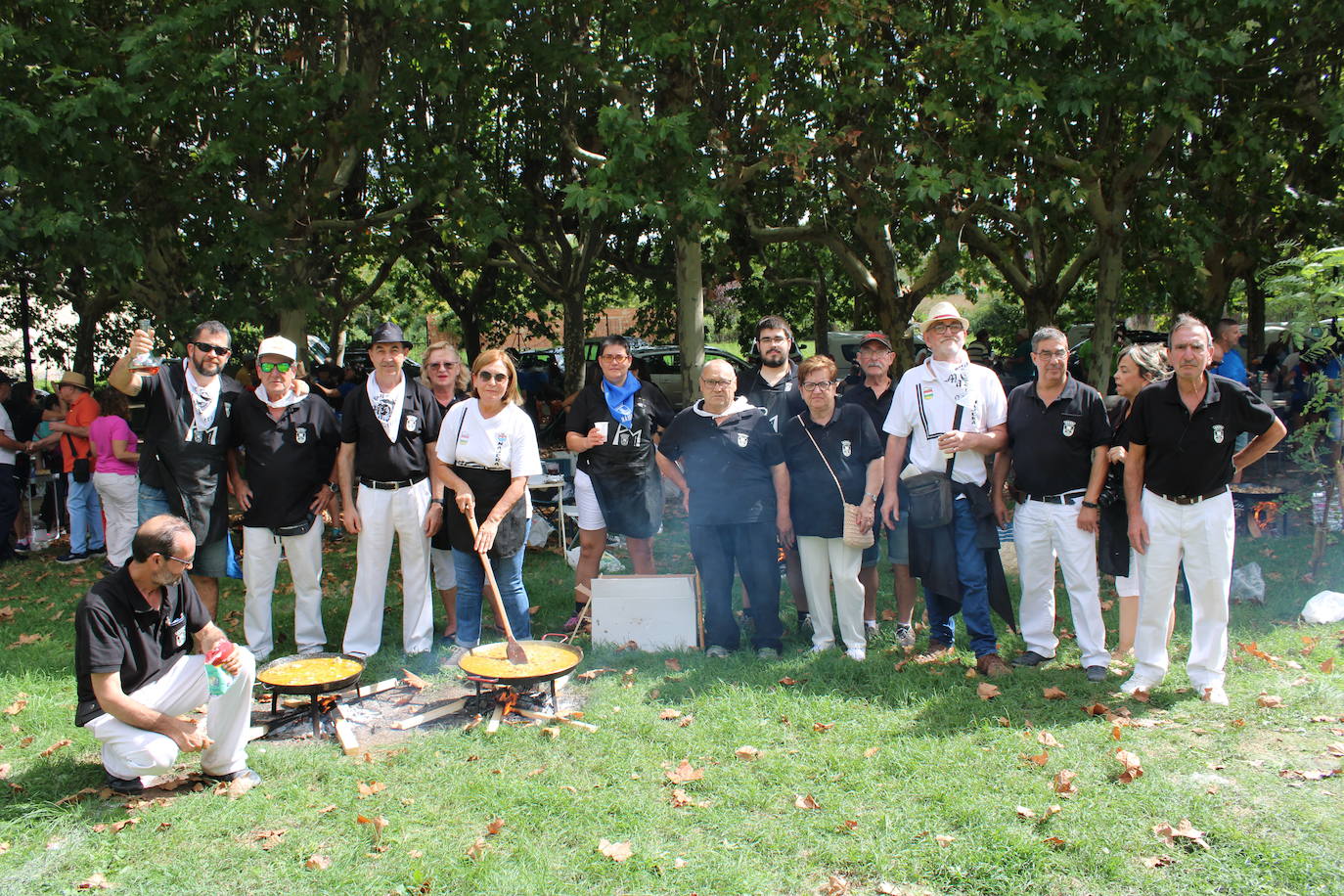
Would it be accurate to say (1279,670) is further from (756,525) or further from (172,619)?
(172,619)

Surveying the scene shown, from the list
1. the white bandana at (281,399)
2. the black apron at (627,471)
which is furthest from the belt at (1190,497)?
the white bandana at (281,399)

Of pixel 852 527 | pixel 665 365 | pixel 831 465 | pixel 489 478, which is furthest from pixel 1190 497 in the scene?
pixel 665 365

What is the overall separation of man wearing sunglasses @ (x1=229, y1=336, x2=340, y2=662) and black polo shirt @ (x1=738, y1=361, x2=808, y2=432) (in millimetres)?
2775

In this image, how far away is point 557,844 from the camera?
12.9 ft

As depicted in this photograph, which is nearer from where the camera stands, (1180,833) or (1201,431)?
(1180,833)

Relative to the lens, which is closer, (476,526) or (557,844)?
(557,844)

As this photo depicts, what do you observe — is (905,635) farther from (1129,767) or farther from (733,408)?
(1129,767)

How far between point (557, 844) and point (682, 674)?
196 centimetres

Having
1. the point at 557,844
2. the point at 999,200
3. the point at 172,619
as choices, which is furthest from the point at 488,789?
the point at 999,200

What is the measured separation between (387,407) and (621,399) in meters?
1.52

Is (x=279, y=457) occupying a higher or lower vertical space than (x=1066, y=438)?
higher

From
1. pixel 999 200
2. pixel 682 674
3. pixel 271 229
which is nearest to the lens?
pixel 682 674

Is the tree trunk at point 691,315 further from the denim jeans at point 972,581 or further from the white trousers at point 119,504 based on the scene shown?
the white trousers at point 119,504

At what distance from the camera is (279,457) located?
617 cm
